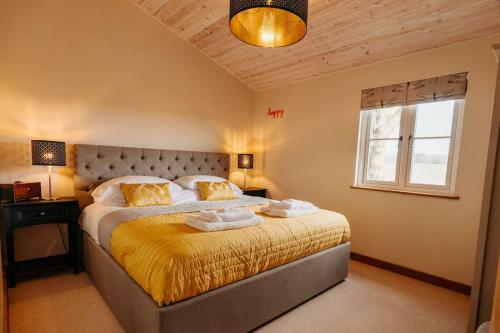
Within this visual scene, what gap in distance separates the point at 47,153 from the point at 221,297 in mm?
2054

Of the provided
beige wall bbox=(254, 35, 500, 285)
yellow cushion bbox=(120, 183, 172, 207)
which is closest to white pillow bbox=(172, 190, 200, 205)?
yellow cushion bbox=(120, 183, 172, 207)

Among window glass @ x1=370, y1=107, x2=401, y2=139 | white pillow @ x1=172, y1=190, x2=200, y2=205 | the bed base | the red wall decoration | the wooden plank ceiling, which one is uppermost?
the wooden plank ceiling

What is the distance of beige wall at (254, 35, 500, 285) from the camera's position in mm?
2316

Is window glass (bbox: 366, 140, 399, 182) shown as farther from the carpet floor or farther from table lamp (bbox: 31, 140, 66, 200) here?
table lamp (bbox: 31, 140, 66, 200)

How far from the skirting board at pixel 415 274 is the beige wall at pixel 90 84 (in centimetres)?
257

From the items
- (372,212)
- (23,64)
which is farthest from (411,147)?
(23,64)

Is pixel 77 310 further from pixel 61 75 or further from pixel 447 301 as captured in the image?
pixel 447 301

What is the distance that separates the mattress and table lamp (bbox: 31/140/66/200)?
2.05 feet

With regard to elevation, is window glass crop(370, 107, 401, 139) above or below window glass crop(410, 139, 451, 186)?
above

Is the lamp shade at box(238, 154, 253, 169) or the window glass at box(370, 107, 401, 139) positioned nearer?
the window glass at box(370, 107, 401, 139)

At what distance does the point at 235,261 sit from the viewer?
155cm

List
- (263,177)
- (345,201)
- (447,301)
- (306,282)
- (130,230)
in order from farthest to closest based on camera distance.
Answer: (263,177) < (345,201) < (447,301) < (306,282) < (130,230)

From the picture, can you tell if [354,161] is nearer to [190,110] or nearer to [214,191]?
[214,191]

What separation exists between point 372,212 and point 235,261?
207 centimetres
